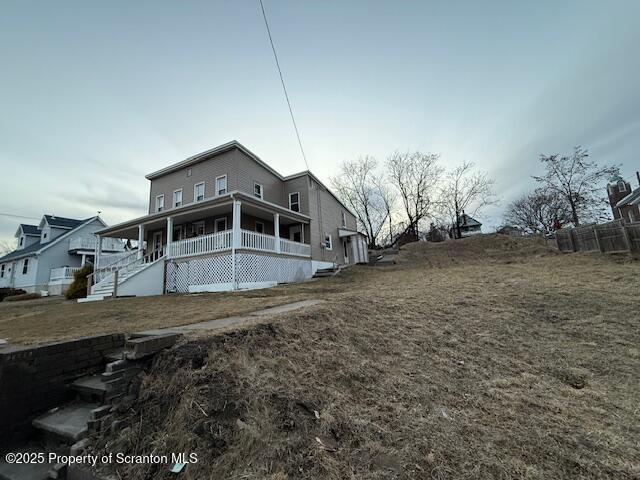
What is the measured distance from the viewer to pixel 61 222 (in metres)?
28.4

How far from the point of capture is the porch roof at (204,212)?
12.7 m

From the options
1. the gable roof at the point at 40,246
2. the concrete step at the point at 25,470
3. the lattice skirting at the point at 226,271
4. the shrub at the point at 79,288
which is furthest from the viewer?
the gable roof at the point at 40,246

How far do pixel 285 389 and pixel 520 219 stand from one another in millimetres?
45099

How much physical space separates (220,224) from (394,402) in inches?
603

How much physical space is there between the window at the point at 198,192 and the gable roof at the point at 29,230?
25659mm

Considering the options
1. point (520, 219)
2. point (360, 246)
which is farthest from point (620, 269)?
point (520, 219)

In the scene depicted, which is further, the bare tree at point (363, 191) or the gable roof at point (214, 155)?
the bare tree at point (363, 191)

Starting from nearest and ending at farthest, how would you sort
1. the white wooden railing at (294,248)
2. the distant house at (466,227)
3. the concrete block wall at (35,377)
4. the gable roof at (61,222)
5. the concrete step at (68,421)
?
the concrete step at (68,421) → the concrete block wall at (35,377) → the white wooden railing at (294,248) → the gable roof at (61,222) → the distant house at (466,227)

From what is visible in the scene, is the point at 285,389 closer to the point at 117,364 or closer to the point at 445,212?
the point at 117,364

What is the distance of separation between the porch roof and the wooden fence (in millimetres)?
14606

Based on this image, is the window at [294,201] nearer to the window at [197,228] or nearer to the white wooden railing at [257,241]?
the white wooden railing at [257,241]

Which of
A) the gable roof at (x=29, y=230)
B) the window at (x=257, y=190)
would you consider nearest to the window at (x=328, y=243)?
the window at (x=257, y=190)

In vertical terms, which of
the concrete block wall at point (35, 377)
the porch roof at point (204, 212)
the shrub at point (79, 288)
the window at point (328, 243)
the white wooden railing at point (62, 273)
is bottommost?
the concrete block wall at point (35, 377)

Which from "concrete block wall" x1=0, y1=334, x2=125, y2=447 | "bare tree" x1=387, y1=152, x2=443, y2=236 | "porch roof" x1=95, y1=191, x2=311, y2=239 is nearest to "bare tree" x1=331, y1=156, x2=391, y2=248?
"bare tree" x1=387, y1=152, x2=443, y2=236
